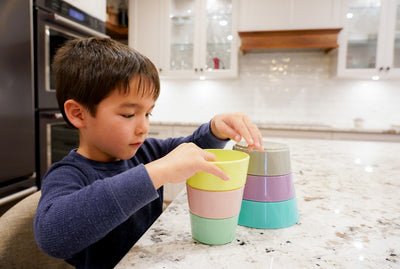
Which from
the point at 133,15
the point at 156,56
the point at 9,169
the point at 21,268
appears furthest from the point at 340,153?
the point at 133,15

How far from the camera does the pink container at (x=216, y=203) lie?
1.39 feet

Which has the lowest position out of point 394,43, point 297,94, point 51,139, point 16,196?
point 16,196

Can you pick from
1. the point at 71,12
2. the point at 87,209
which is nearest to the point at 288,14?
the point at 71,12

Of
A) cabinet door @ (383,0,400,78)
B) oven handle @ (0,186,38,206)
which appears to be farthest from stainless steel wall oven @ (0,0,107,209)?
cabinet door @ (383,0,400,78)

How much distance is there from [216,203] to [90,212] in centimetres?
18

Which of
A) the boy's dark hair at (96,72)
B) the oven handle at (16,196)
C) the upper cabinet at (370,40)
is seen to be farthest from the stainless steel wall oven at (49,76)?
the upper cabinet at (370,40)

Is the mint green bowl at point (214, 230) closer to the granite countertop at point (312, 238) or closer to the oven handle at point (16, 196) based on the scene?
the granite countertop at point (312, 238)

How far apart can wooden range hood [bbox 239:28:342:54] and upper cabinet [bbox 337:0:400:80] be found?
0.20m

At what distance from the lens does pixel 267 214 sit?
0.49m

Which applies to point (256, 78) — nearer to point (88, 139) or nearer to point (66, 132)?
point (66, 132)

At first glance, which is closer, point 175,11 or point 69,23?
point 69,23

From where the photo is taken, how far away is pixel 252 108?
338 cm

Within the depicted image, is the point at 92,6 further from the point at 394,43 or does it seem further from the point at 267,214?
the point at 394,43

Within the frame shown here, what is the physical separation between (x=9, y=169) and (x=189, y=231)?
58.0 inches
